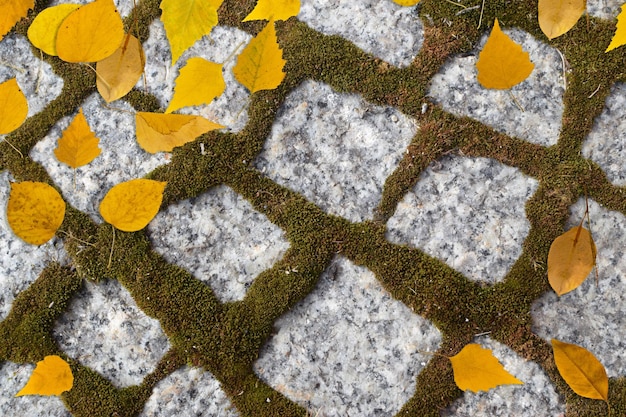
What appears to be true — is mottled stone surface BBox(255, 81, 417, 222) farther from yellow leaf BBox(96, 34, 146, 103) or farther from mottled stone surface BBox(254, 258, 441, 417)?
yellow leaf BBox(96, 34, 146, 103)

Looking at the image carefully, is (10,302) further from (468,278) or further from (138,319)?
(468,278)

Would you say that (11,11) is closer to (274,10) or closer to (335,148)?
(274,10)

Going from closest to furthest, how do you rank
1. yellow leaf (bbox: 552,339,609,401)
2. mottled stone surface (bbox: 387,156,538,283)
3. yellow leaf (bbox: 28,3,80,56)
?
yellow leaf (bbox: 552,339,609,401) < mottled stone surface (bbox: 387,156,538,283) < yellow leaf (bbox: 28,3,80,56)

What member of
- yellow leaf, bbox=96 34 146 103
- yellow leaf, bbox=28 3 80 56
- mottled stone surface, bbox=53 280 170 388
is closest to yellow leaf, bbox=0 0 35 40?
yellow leaf, bbox=28 3 80 56

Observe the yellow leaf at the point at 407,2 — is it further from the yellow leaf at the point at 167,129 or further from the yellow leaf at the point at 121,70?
the yellow leaf at the point at 121,70

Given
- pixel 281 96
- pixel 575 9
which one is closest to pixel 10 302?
pixel 281 96

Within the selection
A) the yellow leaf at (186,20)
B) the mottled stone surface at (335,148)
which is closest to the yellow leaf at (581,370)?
the mottled stone surface at (335,148)

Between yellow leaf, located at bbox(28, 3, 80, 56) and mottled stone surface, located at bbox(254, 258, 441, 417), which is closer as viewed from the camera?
mottled stone surface, located at bbox(254, 258, 441, 417)
